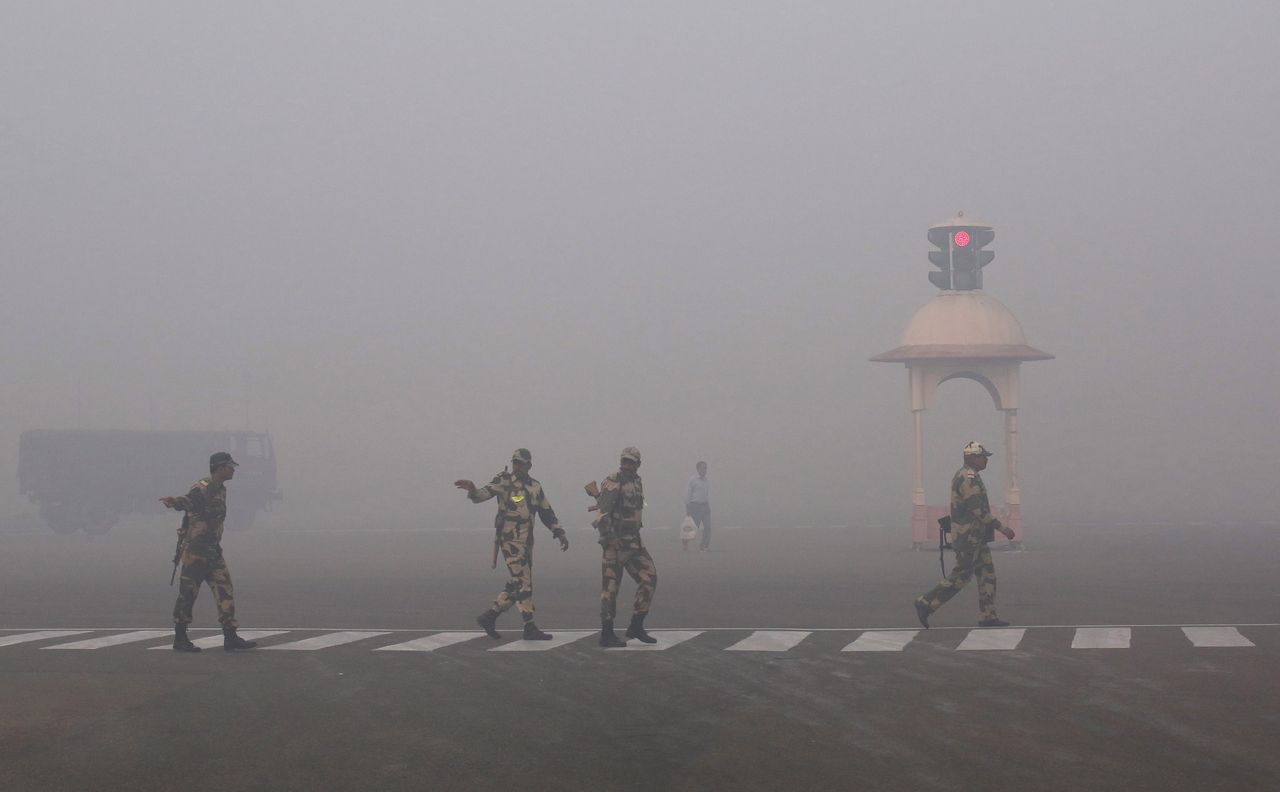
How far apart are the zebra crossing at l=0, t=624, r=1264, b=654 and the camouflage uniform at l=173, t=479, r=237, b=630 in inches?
25.2

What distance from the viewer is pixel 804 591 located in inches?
793

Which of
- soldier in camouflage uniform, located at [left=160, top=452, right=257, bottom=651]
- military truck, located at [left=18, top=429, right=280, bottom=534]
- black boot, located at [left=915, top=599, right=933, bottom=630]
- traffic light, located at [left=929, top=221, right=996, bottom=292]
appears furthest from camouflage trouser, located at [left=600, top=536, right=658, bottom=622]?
military truck, located at [left=18, top=429, right=280, bottom=534]

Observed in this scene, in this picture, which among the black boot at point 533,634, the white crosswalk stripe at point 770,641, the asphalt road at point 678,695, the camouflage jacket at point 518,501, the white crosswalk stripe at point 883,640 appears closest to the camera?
the asphalt road at point 678,695

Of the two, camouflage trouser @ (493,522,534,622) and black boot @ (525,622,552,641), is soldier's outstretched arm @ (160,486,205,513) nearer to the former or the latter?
camouflage trouser @ (493,522,534,622)

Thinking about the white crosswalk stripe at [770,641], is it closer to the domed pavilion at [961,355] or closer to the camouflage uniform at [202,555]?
the camouflage uniform at [202,555]

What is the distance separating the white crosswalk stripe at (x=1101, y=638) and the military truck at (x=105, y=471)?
33310 mm

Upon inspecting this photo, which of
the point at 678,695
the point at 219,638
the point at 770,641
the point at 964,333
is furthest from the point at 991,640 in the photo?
the point at 964,333

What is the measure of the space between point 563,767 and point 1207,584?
47.9 feet

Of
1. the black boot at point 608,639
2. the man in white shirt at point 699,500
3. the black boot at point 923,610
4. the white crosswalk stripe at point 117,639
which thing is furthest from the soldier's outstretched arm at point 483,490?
the man in white shirt at point 699,500

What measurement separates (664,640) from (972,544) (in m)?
3.47

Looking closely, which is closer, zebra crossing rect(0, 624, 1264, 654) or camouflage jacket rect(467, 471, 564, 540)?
zebra crossing rect(0, 624, 1264, 654)

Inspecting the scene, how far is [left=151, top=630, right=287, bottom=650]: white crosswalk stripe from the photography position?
1445 centimetres

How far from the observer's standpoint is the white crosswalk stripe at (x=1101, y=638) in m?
13.2

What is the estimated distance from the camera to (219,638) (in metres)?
15.3
